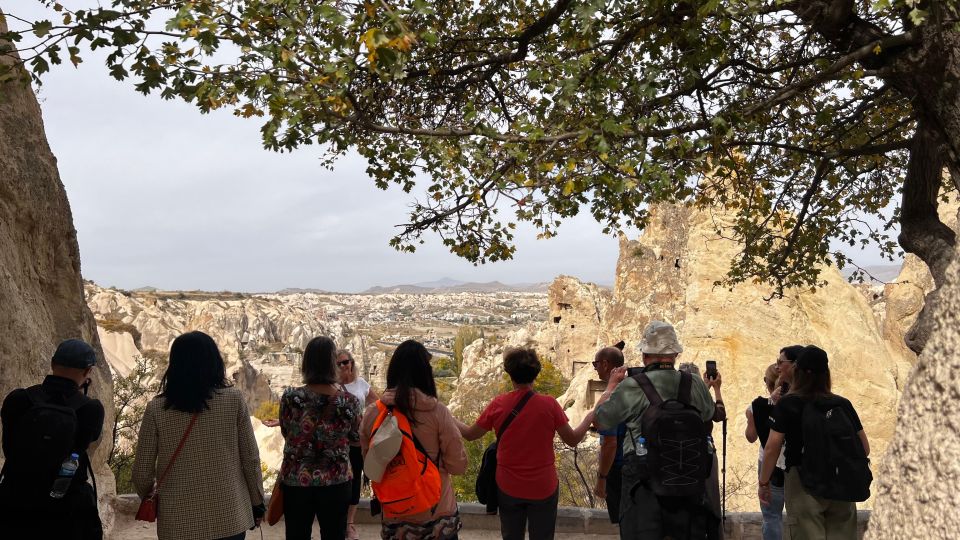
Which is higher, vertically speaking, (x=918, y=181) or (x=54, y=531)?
(x=918, y=181)

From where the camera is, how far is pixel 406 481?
378cm

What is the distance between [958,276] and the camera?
196 centimetres

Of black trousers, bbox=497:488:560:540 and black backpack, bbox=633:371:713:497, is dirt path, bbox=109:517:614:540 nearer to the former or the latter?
black trousers, bbox=497:488:560:540

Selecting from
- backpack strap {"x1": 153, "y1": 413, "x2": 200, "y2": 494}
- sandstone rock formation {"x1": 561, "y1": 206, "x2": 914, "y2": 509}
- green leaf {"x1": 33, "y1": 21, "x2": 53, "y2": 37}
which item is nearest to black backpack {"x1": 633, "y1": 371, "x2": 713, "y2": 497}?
backpack strap {"x1": 153, "y1": 413, "x2": 200, "y2": 494}

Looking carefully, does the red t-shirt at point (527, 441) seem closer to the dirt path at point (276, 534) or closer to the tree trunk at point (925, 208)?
the dirt path at point (276, 534)

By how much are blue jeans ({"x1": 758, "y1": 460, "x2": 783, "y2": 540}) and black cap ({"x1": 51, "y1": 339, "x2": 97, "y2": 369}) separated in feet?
15.2

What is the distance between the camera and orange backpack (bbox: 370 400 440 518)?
3.78m

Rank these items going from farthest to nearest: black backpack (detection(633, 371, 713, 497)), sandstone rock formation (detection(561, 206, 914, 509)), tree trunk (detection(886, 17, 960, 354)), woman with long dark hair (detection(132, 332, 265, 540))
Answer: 1. sandstone rock formation (detection(561, 206, 914, 509))
2. tree trunk (detection(886, 17, 960, 354))
3. black backpack (detection(633, 371, 713, 497))
4. woman with long dark hair (detection(132, 332, 265, 540))

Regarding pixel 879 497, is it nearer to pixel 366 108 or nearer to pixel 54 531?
pixel 54 531

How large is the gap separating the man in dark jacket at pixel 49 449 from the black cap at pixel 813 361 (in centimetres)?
409

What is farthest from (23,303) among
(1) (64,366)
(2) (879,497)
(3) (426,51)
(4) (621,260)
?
(4) (621,260)

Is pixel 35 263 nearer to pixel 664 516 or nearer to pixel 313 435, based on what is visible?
pixel 313 435

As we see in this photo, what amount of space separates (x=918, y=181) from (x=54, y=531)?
702 centimetres

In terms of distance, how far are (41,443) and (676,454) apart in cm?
329
